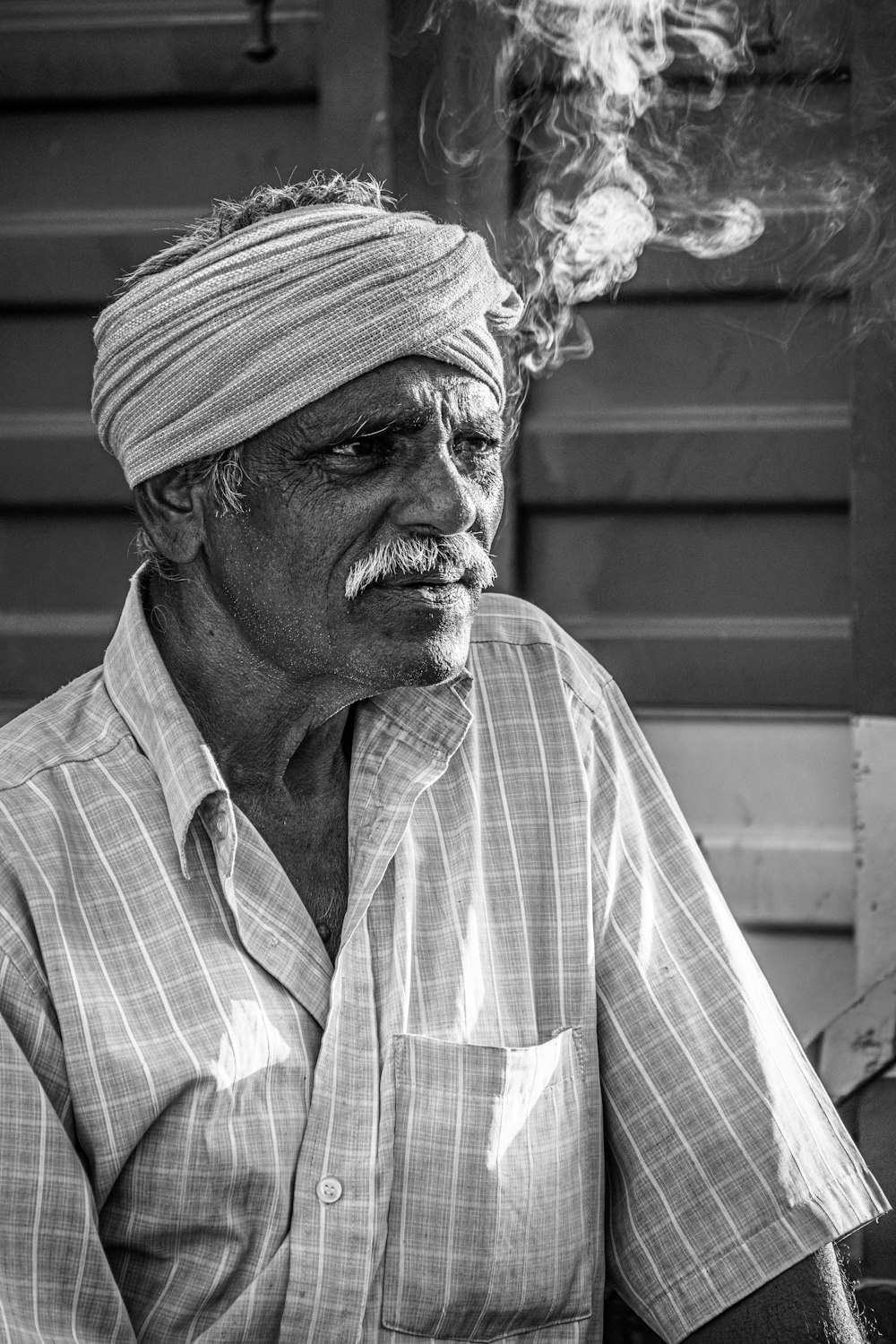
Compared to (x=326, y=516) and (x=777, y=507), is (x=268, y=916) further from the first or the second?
(x=777, y=507)

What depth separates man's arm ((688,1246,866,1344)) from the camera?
166 centimetres

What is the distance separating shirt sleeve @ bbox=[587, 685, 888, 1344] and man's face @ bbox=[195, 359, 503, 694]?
0.38 metres

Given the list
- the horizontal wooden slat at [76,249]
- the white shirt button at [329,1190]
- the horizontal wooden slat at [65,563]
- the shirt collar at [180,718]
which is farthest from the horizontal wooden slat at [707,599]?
the white shirt button at [329,1190]

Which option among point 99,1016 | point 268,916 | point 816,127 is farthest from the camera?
point 816,127

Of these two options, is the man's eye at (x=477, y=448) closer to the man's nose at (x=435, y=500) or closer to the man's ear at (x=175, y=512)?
the man's nose at (x=435, y=500)

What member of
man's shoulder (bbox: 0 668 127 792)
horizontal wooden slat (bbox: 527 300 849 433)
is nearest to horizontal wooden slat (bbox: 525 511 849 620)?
horizontal wooden slat (bbox: 527 300 849 433)

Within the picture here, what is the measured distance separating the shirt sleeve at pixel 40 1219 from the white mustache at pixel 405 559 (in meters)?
0.62

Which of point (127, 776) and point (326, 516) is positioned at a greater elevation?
point (326, 516)

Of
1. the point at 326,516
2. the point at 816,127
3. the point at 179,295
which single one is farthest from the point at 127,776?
the point at 816,127

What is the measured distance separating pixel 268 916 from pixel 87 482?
5.50ft

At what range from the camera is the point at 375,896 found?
69.3 inches

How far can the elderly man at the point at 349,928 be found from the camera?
1580mm

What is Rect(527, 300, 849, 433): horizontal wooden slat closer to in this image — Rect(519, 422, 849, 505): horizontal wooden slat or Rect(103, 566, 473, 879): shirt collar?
Rect(519, 422, 849, 505): horizontal wooden slat

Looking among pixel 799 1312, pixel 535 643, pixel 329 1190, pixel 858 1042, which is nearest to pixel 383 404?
pixel 535 643
